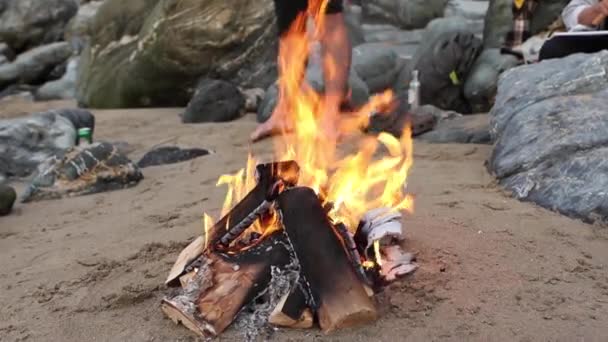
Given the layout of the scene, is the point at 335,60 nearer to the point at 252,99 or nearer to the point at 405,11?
the point at 252,99

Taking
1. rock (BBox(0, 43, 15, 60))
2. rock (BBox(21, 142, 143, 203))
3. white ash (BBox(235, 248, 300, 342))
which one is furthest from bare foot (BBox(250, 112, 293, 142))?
rock (BBox(0, 43, 15, 60))

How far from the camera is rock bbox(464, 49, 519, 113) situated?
6.62 meters

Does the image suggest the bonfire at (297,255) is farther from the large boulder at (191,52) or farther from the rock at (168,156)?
the large boulder at (191,52)

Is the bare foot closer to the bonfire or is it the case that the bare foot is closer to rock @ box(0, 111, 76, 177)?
rock @ box(0, 111, 76, 177)

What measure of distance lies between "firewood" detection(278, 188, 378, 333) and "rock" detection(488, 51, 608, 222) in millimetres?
1424

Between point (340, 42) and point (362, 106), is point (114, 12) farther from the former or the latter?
point (340, 42)

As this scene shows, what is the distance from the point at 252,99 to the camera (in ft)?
24.1

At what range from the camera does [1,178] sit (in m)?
5.22

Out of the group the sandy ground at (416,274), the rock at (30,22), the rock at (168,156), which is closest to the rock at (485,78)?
the sandy ground at (416,274)

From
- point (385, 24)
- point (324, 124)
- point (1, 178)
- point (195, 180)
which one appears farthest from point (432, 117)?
point (385, 24)

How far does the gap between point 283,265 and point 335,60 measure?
2.88 metres

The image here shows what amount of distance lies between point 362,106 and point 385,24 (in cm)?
532

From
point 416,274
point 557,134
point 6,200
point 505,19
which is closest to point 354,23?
point 505,19

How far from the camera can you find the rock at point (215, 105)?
22.8 ft
